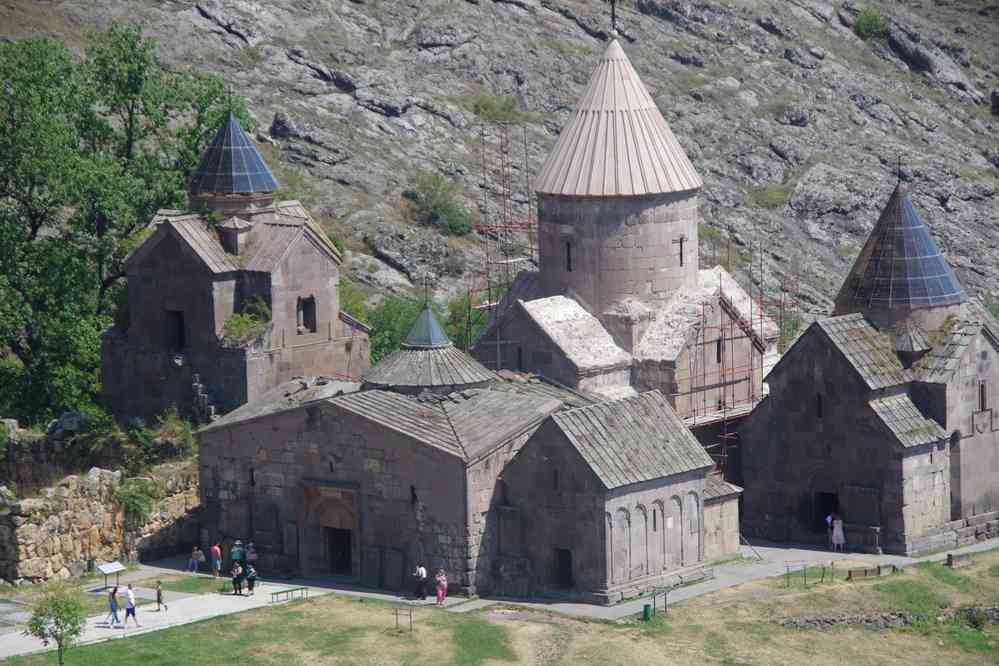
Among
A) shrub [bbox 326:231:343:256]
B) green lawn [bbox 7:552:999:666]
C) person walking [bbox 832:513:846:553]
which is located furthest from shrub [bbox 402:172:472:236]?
green lawn [bbox 7:552:999:666]

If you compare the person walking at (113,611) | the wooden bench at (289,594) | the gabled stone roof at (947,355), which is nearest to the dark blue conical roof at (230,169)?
the wooden bench at (289,594)

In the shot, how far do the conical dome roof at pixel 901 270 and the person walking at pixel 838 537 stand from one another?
568cm

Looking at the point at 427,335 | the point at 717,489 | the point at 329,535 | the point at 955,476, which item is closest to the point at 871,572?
the point at 717,489

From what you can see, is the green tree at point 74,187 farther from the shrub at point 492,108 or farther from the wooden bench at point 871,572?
the shrub at point 492,108

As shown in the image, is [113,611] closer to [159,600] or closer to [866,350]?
[159,600]

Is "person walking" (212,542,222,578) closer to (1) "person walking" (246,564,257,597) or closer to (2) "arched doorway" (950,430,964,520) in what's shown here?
(1) "person walking" (246,564,257,597)

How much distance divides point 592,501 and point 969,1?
84.2 m

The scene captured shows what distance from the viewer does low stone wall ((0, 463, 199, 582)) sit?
58.6 meters

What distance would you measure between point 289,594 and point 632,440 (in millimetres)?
8884

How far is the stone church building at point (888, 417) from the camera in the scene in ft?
204

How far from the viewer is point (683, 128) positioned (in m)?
106

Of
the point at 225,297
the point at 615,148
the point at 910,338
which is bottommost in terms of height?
the point at 910,338

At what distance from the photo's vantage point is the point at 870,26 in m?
123

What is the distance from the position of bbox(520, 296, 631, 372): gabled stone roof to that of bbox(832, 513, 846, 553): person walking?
6852mm
